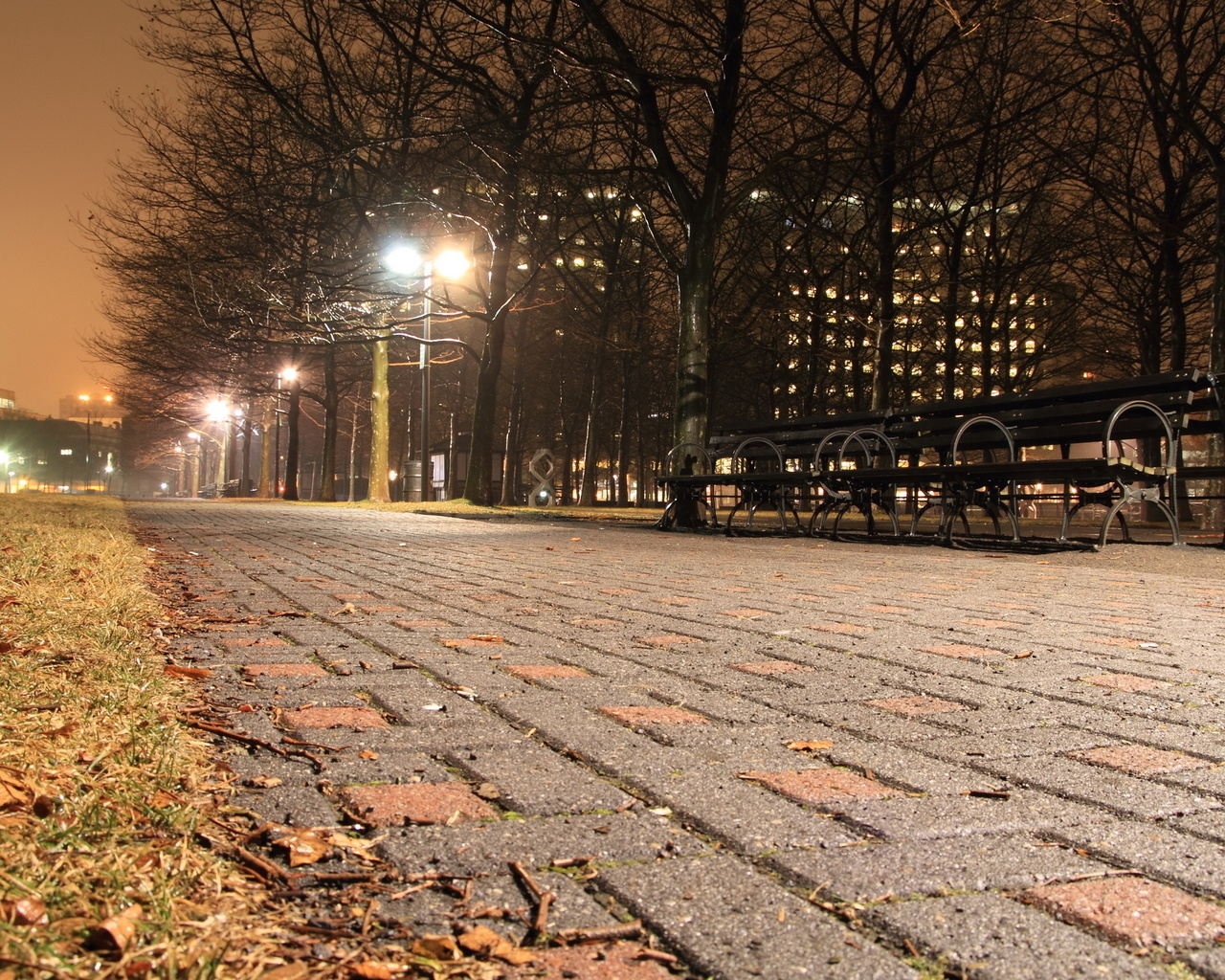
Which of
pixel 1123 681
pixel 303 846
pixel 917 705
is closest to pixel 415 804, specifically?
pixel 303 846

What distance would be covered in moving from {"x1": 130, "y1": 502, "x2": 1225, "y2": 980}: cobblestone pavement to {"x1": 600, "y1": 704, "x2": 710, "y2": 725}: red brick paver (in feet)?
0.06

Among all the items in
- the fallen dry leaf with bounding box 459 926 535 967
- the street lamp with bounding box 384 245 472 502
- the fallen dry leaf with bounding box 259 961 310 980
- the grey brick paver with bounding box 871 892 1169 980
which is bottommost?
the grey brick paver with bounding box 871 892 1169 980

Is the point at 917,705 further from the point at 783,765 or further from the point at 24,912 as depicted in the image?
the point at 24,912

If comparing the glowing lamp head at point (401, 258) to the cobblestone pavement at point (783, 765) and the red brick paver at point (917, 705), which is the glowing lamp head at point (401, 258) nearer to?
the cobblestone pavement at point (783, 765)

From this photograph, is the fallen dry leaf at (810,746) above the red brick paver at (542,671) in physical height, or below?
below

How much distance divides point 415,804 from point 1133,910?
1.20 metres

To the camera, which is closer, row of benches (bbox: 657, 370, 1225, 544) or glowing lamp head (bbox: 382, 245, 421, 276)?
row of benches (bbox: 657, 370, 1225, 544)

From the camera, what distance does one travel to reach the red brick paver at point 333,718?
2.41 metres

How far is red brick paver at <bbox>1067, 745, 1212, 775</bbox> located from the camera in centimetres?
224

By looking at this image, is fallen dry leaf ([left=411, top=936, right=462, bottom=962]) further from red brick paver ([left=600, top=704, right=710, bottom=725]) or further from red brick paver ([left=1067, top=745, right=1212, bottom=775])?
red brick paver ([left=1067, top=745, right=1212, bottom=775])

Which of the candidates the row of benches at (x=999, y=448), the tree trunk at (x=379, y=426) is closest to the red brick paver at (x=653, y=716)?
the row of benches at (x=999, y=448)

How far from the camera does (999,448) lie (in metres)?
10.0

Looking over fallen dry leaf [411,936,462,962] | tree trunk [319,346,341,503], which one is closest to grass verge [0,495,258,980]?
fallen dry leaf [411,936,462,962]

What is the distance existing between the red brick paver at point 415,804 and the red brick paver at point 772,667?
1527 millimetres
